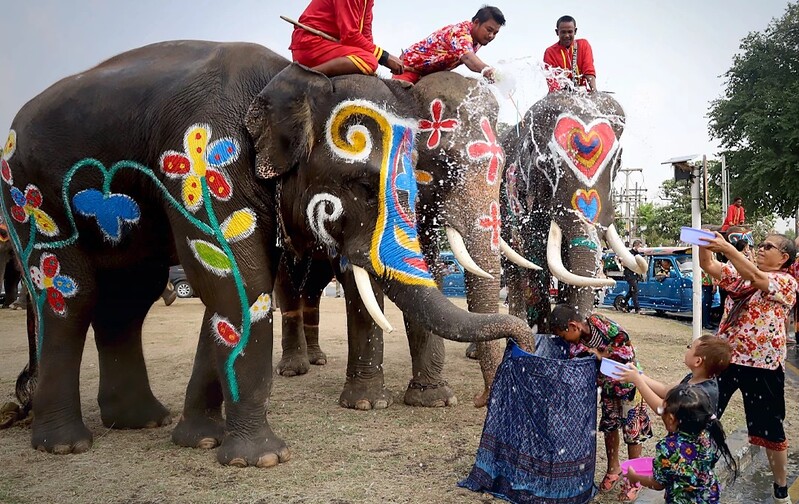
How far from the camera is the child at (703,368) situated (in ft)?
11.2

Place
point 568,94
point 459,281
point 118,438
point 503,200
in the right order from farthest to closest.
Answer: point 459,281 → point 503,200 → point 568,94 → point 118,438

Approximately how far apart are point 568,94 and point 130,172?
4.06m

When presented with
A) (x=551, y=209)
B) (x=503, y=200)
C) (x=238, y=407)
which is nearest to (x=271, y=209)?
(x=238, y=407)

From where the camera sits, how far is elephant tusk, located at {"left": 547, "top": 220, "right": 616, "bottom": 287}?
523cm

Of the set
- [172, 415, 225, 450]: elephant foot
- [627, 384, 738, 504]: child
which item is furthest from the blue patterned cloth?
[172, 415, 225, 450]: elephant foot

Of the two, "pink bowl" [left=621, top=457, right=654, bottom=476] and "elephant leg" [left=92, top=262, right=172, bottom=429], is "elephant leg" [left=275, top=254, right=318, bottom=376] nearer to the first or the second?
"elephant leg" [left=92, top=262, right=172, bottom=429]

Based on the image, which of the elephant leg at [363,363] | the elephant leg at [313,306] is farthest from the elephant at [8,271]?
the elephant leg at [363,363]

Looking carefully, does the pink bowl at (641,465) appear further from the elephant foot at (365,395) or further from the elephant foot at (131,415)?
the elephant foot at (131,415)

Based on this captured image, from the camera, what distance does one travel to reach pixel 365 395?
237 inches

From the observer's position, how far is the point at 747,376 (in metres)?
4.28

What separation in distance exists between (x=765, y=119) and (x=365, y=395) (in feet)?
71.6

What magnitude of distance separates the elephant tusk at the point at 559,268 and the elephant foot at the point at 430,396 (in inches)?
54.8

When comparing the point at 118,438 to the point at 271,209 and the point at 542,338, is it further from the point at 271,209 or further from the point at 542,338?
the point at 542,338

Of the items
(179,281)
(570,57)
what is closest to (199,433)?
(570,57)
